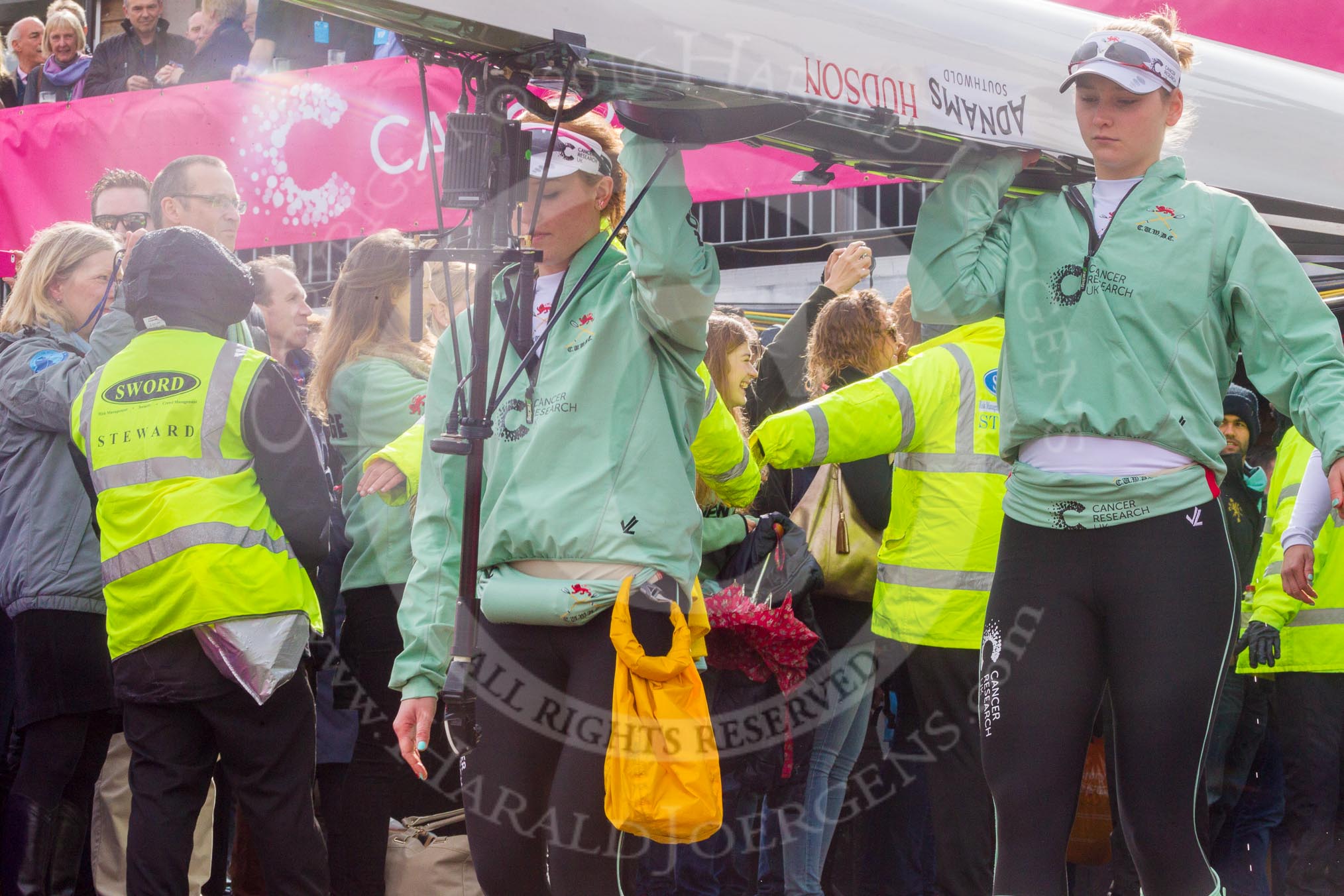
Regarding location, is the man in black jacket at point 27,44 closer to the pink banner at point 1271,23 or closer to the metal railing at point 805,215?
the metal railing at point 805,215

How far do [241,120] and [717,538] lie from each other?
4.08 meters

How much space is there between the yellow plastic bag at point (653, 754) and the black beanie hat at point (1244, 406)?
316 cm

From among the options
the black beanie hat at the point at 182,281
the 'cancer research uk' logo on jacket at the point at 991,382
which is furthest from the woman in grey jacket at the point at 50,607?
the 'cancer research uk' logo on jacket at the point at 991,382

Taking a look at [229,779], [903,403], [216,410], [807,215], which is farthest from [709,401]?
[807,215]

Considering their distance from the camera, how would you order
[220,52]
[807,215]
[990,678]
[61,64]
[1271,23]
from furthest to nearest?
[61,64]
[220,52]
[807,215]
[1271,23]
[990,678]

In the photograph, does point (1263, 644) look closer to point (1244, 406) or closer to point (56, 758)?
point (1244, 406)

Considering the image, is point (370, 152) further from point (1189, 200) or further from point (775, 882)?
point (1189, 200)

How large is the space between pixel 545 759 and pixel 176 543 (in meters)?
1.28

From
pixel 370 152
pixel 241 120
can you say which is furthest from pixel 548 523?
pixel 241 120

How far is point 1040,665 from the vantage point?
8.11 feet

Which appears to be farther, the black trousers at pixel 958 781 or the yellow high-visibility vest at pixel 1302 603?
the yellow high-visibility vest at pixel 1302 603

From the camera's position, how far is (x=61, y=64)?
28.4ft

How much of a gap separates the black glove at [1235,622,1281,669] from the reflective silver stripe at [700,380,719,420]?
2.46 m

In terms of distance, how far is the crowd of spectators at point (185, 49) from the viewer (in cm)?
676
